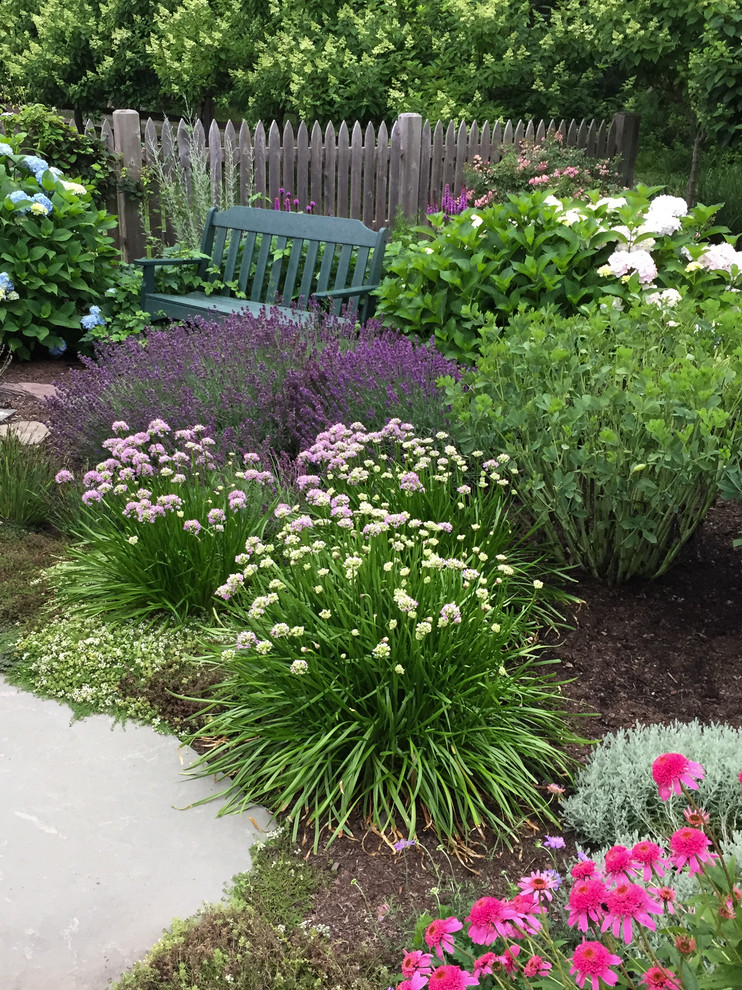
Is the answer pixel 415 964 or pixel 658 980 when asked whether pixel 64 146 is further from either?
pixel 658 980

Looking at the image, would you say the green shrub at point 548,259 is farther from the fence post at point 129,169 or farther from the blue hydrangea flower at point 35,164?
the fence post at point 129,169

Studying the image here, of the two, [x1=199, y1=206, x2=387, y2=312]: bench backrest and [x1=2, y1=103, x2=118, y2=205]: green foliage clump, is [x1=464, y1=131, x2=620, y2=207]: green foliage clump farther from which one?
[x1=2, y1=103, x2=118, y2=205]: green foliage clump

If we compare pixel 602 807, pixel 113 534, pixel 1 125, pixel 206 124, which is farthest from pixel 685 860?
pixel 206 124

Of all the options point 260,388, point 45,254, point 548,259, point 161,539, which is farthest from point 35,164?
point 161,539

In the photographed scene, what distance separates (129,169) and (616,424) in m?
6.79

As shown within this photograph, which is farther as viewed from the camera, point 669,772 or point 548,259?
point 548,259

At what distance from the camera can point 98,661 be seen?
3.26 metres

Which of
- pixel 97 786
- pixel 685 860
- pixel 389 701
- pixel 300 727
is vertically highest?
pixel 685 860

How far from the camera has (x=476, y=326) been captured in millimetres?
5254

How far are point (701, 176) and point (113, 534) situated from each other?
694 inches

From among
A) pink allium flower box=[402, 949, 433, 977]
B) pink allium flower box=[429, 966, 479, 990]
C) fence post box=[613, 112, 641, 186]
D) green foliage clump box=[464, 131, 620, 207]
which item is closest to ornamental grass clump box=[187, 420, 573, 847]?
pink allium flower box=[402, 949, 433, 977]

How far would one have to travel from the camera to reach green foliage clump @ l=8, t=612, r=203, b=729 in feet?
10.1

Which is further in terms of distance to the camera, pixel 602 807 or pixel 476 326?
pixel 476 326

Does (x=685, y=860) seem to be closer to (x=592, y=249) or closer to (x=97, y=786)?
(x=97, y=786)
